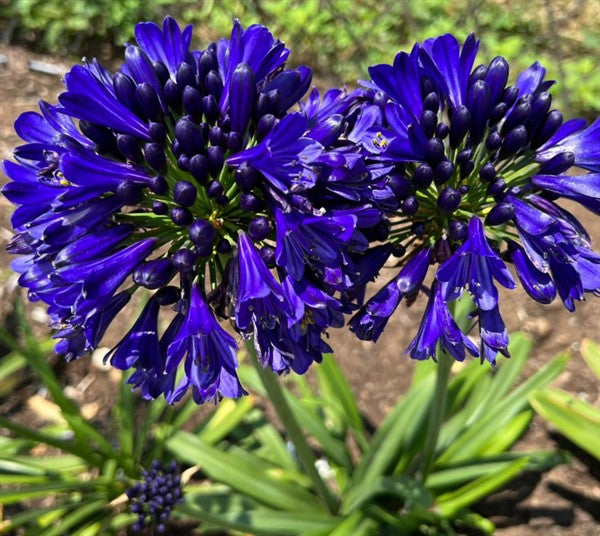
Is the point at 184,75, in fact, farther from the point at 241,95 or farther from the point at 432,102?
the point at 432,102

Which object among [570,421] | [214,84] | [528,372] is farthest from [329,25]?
[214,84]

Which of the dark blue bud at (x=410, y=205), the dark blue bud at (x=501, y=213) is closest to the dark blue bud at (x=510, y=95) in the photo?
the dark blue bud at (x=501, y=213)

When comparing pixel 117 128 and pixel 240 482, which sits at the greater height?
pixel 117 128

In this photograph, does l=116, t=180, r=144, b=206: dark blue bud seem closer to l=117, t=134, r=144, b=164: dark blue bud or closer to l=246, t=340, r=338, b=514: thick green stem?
l=117, t=134, r=144, b=164: dark blue bud

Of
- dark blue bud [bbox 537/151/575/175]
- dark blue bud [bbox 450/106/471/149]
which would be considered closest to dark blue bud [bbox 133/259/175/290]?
dark blue bud [bbox 450/106/471/149]

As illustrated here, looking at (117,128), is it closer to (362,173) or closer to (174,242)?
(174,242)

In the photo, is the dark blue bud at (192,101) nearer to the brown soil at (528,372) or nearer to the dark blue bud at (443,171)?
the dark blue bud at (443,171)

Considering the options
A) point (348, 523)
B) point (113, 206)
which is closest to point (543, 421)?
point (348, 523)

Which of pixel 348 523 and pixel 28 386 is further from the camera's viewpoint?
pixel 28 386
